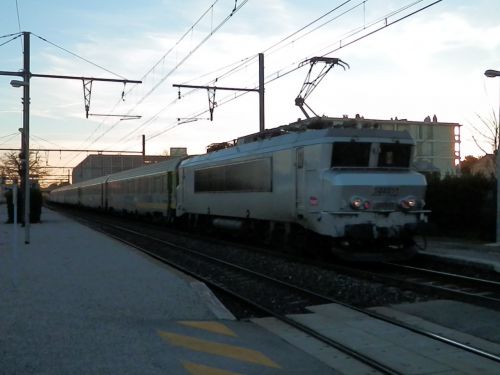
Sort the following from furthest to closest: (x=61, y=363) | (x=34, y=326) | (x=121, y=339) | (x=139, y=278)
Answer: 1. (x=139, y=278)
2. (x=34, y=326)
3. (x=121, y=339)
4. (x=61, y=363)

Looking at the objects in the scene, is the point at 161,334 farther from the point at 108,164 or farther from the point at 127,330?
the point at 108,164

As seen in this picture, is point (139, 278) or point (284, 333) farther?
point (139, 278)

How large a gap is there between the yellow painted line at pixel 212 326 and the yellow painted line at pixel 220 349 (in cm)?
51

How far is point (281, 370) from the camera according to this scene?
5910 mm

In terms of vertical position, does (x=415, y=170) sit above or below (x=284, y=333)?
above

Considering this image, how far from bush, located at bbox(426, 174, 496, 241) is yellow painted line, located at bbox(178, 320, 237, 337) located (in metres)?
14.5

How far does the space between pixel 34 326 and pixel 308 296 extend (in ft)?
15.4

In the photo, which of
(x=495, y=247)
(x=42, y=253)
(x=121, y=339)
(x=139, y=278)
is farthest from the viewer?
(x=495, y=247)

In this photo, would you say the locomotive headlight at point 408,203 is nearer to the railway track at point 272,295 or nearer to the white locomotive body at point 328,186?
the white locomotive body at point 328,186

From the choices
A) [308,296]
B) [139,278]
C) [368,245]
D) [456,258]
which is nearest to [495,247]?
[456,258]

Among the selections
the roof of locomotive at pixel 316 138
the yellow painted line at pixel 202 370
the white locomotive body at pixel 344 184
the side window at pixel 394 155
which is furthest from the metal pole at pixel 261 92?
the yellow painted line at pixel 202 370

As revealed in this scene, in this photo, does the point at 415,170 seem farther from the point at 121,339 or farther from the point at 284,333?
the point at 121,339

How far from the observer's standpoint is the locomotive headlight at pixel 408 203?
13.9 m

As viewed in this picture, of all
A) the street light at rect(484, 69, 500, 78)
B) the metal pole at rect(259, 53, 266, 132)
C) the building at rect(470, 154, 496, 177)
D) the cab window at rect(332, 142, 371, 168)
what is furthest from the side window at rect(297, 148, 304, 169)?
the building at rect(470, 154, 496, 177)
